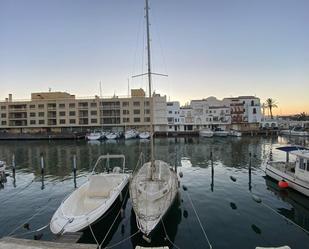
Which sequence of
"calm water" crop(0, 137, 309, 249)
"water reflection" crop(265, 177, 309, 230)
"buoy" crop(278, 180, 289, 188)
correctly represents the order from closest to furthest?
"calm water" crop(0, 137, 309, 249)
"water reflection" crop(265, 177, 309, 230)
"buoy" crop(278, 180, 289, 188)

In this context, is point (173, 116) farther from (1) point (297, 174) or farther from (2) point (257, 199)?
(2) point (257, 199)

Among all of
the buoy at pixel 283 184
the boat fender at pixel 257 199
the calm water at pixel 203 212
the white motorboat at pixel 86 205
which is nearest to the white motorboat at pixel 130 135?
the calm water at pixel 203 212

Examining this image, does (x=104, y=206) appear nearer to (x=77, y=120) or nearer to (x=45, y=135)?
(x=45, y=135)

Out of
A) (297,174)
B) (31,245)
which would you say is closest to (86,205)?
(31,245)

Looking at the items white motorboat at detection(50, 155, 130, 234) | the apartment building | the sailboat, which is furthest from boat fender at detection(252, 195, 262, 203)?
the apartment building

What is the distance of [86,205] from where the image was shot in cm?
1669

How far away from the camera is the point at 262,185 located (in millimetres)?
25172

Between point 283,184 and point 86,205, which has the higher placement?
point 86,205

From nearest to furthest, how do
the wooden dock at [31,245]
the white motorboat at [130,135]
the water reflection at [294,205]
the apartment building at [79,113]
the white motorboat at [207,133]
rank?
the wooden dock at [31,245]
the water reflection at [294,205]
the white motorboat at [130,135]
the white motorboat at [207,133]
the apartment building at [79,113]

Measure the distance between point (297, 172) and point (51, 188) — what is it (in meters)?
23.6

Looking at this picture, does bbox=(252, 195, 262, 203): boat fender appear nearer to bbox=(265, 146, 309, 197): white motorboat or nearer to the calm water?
the calm water

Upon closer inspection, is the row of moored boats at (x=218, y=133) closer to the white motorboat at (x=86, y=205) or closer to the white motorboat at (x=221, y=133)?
the white motorboat at (x=221, y=133)

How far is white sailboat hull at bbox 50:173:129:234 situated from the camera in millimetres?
13559

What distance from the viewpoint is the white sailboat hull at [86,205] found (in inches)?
534
